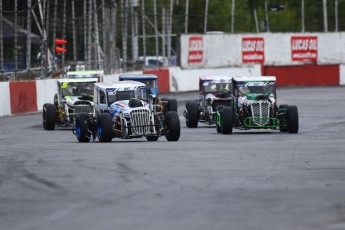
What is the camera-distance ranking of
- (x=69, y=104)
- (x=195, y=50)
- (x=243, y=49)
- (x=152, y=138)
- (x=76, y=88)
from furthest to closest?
1. (x=243, y=49)
2. (x=195, y=50)
3. (x=76, y=88)
4. (x=69, y=104)
5. (x=152, y=138)

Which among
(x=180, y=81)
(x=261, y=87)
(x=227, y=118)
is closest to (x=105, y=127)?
(x=227, y=118)

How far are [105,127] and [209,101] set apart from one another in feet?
29.5

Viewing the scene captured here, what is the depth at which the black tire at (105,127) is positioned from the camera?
74.9 ft

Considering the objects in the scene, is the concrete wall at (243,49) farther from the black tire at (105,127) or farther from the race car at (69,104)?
the black tire at (105,127)

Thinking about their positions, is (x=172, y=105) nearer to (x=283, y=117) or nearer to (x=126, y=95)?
(x=283, y=117)

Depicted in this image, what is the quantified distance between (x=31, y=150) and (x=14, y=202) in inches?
310

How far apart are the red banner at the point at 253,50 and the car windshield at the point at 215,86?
26344 mm

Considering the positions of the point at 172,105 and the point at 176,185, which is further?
the point at 172,105

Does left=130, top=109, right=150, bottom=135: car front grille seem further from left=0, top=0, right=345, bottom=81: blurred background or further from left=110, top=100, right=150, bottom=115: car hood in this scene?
left=0, top=0, right=345, bottom=81: blurred background

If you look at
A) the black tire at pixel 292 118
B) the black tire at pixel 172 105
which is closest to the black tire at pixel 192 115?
the black tire at pixel 172 105

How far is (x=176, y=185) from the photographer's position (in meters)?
13.7

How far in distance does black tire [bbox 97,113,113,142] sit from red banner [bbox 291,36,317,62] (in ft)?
122

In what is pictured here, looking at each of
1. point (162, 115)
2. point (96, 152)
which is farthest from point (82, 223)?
point (162, 115)

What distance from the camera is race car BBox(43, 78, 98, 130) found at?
1193 inches
